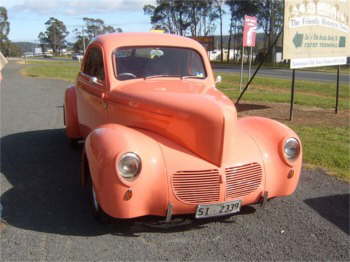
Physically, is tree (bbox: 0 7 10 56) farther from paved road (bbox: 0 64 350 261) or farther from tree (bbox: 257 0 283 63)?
paved road (bbox: 0 64 350 261)

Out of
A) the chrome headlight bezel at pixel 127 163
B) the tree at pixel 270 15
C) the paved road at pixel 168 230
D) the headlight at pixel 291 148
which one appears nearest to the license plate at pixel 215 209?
the paved road at pixel 168 230

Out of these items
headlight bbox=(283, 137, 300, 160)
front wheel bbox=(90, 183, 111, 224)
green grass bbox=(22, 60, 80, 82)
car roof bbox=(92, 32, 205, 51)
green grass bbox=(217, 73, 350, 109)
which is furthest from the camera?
green grass bbox=(22, 60, 80, 82)

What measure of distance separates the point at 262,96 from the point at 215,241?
9897mm

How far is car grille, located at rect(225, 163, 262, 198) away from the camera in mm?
3281

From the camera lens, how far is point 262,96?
12594 mm

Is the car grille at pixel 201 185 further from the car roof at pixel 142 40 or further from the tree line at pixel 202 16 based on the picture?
the tree line at pixel 202 16

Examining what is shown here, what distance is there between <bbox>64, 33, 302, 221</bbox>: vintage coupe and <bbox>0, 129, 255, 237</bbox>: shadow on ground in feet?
0.92

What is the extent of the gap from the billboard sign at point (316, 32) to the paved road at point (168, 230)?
3.86m

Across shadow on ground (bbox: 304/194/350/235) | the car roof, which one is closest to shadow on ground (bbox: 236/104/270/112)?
the car roof

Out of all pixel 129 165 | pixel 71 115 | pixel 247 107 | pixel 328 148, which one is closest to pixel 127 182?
pixel 129 165

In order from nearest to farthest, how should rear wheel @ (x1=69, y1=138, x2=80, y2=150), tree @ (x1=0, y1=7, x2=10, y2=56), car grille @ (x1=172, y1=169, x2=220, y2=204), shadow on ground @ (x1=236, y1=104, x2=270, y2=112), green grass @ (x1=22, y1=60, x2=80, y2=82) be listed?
1. car grille @ (x1=172, y1=169, x2=220, y2=204)
2. rear wheel @ (x1=69, y1=138, x2=80, y2=150)
3. shadow on ground @ (x1=236, y1=104, x2=270, y2=112)
4. green grass @ (x1=22, y1=60, x2=80, y2=82)
5. tree @ (x1=0, y1=7, x2=10, y2=56)

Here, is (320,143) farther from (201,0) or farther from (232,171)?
(201,0)

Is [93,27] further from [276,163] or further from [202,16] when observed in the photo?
[276,163]

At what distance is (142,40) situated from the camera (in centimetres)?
474
